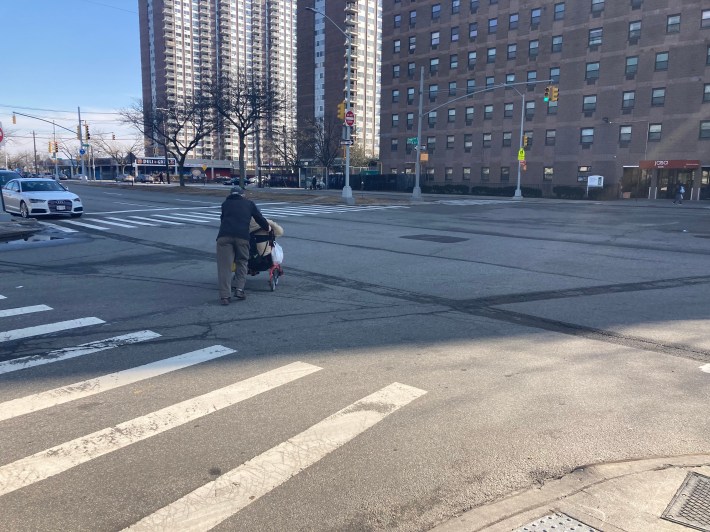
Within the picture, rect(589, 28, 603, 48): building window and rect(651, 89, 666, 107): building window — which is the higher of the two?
rect(589, 28, 603, 48): building window

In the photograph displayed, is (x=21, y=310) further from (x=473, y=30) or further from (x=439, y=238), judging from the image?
(x=473, y=30)

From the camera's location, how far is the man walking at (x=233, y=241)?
7984 millimetres

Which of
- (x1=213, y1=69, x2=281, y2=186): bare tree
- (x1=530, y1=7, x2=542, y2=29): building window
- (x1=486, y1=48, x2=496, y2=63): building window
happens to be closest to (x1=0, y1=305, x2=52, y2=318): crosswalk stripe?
(x1=213, y1=69, x2=281, y2=186): bare tree

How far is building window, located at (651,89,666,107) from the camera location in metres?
49.8

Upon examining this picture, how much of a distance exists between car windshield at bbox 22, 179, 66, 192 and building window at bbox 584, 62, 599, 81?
167 feet

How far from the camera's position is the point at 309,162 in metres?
102

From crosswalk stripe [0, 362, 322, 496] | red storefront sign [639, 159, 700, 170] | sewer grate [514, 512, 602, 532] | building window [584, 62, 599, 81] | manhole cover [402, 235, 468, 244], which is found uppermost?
building window [584, 62, 599, 81]

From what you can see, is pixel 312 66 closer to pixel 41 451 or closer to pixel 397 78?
pixel 397 78

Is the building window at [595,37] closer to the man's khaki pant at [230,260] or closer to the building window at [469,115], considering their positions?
the building window at [469,115]

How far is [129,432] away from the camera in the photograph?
3973 millimetres

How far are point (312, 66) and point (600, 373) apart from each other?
130518 mm

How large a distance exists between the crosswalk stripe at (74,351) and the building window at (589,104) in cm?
5742

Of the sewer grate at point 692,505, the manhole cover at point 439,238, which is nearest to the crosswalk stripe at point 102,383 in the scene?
the sewer grate at point 692,505

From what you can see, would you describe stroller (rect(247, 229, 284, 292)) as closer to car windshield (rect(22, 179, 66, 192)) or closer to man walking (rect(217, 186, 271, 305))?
man walking (rect(217, 186, 271, 305))
